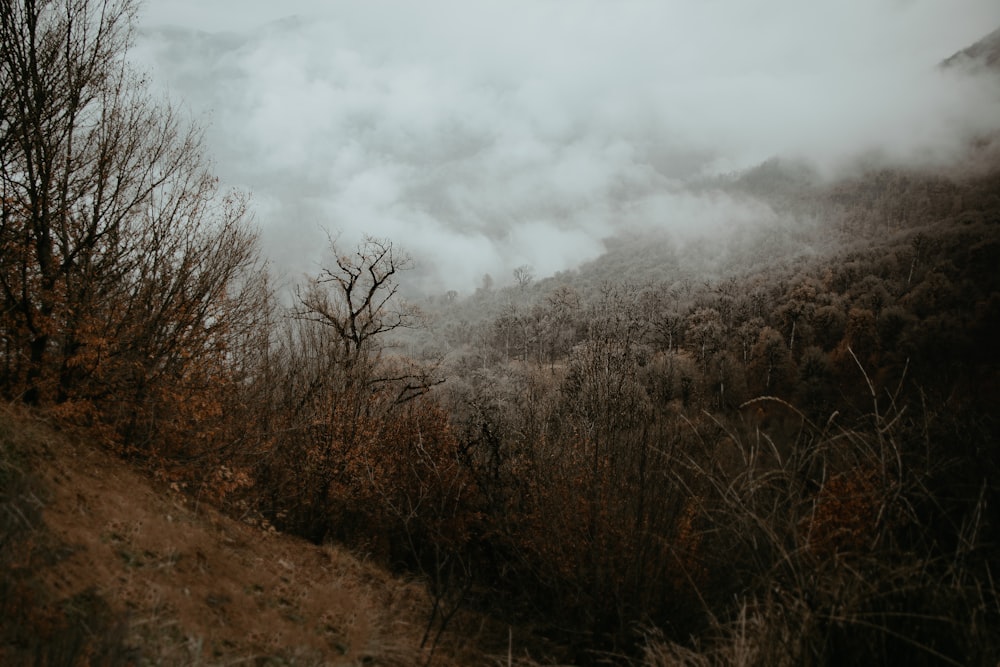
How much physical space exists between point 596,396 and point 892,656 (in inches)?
190

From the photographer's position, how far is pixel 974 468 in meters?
5.47

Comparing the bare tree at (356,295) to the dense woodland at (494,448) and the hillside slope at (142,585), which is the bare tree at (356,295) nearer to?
the dense woodland at (494,448)

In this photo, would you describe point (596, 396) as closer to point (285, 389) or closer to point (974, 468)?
point (974, 468)

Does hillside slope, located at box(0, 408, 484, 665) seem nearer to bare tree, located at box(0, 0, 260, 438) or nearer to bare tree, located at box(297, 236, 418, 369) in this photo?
bare tree, located at box(0, 0, 260, 438)

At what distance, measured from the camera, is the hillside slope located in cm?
385

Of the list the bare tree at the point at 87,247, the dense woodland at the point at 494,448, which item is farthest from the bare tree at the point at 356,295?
the bare tree at the point at 87,247

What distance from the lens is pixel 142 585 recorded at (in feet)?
17.2

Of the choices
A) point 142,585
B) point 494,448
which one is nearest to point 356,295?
point 494,448

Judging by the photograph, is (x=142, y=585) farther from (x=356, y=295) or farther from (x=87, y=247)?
(x=356, y=295)

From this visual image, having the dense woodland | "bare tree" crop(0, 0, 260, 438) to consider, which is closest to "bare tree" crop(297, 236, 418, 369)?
the dense woodland

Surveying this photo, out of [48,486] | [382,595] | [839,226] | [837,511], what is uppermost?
[839,226]

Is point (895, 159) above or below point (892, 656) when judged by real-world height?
above

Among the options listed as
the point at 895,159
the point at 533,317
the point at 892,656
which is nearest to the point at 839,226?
the point at 895,159

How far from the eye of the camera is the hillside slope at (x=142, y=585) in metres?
3.85
